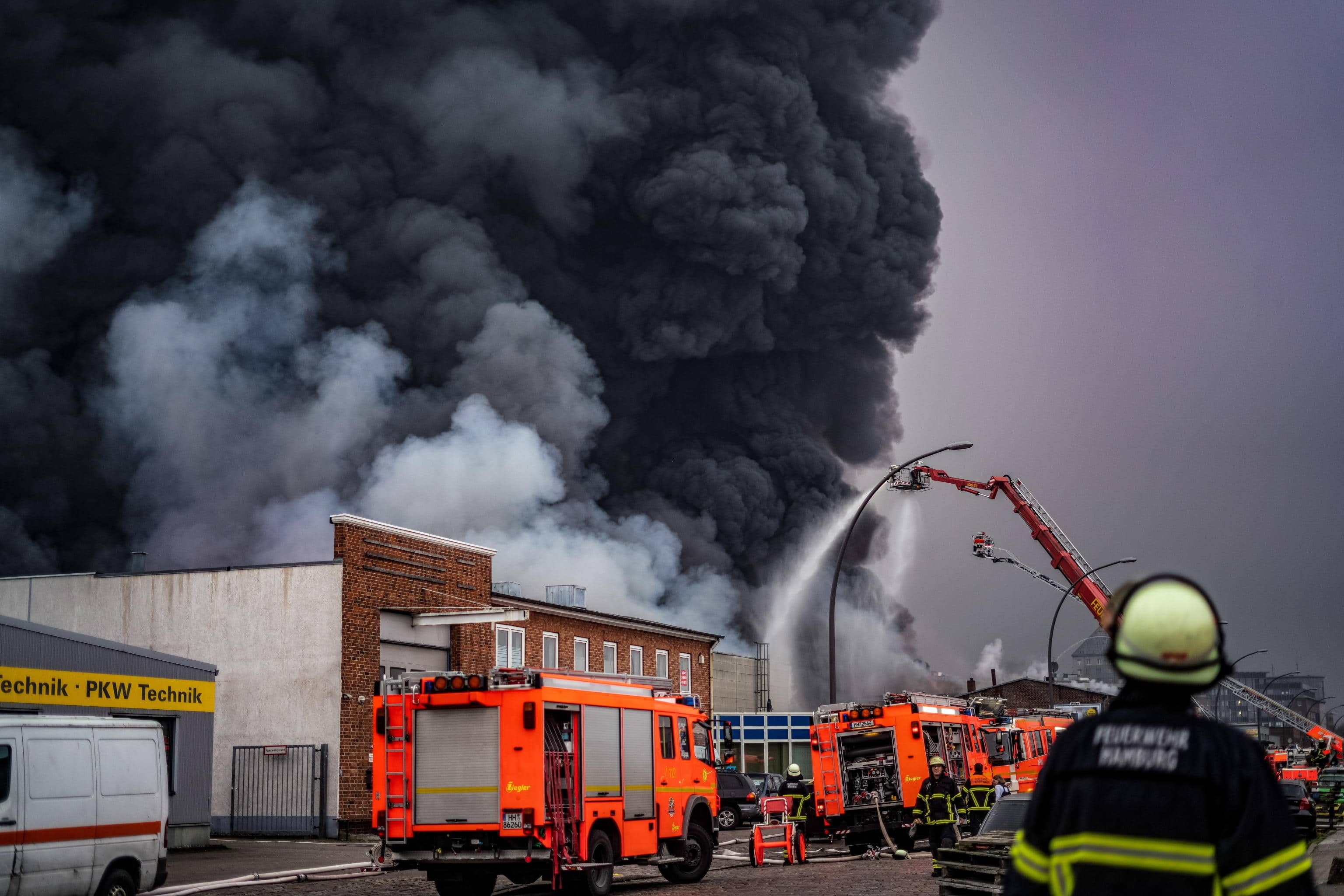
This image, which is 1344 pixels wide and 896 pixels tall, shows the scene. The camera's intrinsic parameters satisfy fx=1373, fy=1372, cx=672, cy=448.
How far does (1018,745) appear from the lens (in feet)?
97.9

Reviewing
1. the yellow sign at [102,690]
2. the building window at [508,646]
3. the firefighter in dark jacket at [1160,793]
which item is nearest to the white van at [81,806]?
the yellow sign at [102,690]

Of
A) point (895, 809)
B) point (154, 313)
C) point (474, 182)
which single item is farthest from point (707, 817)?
point (474, 182)

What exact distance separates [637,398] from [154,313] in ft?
75.1

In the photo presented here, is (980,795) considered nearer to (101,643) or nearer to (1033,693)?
(101,643)

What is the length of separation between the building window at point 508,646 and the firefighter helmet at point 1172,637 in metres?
29.5

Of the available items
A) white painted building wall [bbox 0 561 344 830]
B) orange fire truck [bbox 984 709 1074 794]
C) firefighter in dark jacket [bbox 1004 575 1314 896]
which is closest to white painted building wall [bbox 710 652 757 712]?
orange fire truck [bbox 984 709 1074 794]

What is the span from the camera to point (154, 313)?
2296 inches

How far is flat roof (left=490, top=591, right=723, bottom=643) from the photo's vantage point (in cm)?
3394

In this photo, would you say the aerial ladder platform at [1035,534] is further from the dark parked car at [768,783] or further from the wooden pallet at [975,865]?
the wooden pallet at [975,865]

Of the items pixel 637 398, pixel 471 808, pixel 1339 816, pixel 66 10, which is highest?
pixel 66 10

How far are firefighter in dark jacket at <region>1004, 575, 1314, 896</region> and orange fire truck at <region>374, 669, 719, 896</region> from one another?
12871mm

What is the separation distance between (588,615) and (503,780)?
20567mm

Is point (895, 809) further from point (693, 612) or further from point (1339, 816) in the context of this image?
point (693, 612)

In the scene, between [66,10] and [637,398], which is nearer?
[66,10]
